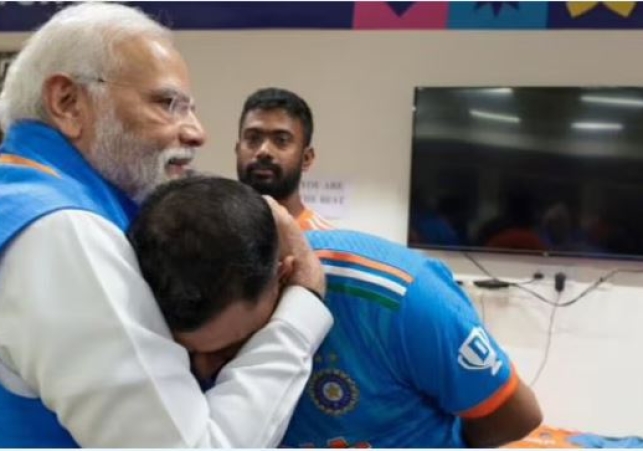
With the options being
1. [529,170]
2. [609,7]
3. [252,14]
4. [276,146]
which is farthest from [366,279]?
[252,14]

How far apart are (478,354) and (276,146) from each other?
1755 mm

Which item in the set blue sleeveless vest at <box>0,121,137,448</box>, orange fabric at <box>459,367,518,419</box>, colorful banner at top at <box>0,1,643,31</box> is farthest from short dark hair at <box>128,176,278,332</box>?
colorful banner at top at <box>0,1,643,31</box>

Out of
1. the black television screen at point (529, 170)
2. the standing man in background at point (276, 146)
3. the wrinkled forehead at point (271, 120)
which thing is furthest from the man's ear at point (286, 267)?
the black television screen at point (529, 170)

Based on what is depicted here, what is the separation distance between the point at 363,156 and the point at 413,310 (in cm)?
283

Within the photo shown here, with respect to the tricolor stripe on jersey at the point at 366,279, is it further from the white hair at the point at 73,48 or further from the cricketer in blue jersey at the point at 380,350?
the white hair at the point at 73,48

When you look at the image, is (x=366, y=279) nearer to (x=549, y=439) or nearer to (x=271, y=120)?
(x=271, y=120)

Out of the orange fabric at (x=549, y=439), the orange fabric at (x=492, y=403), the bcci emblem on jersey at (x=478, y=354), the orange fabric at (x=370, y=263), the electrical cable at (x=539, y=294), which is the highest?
the orange fabric at (x=370, y=263)

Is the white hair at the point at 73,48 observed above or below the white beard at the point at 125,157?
above

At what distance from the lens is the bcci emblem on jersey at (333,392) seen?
92 centimetres

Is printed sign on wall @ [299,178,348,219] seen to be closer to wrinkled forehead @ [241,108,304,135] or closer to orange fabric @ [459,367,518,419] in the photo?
wrinkled forehead @ [241,108,304,135]

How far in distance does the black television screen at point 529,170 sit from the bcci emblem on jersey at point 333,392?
2.64m

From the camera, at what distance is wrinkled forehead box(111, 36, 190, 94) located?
0.98 meters

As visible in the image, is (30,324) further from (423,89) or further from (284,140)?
(423,89)

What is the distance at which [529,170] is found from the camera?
3.37 m
